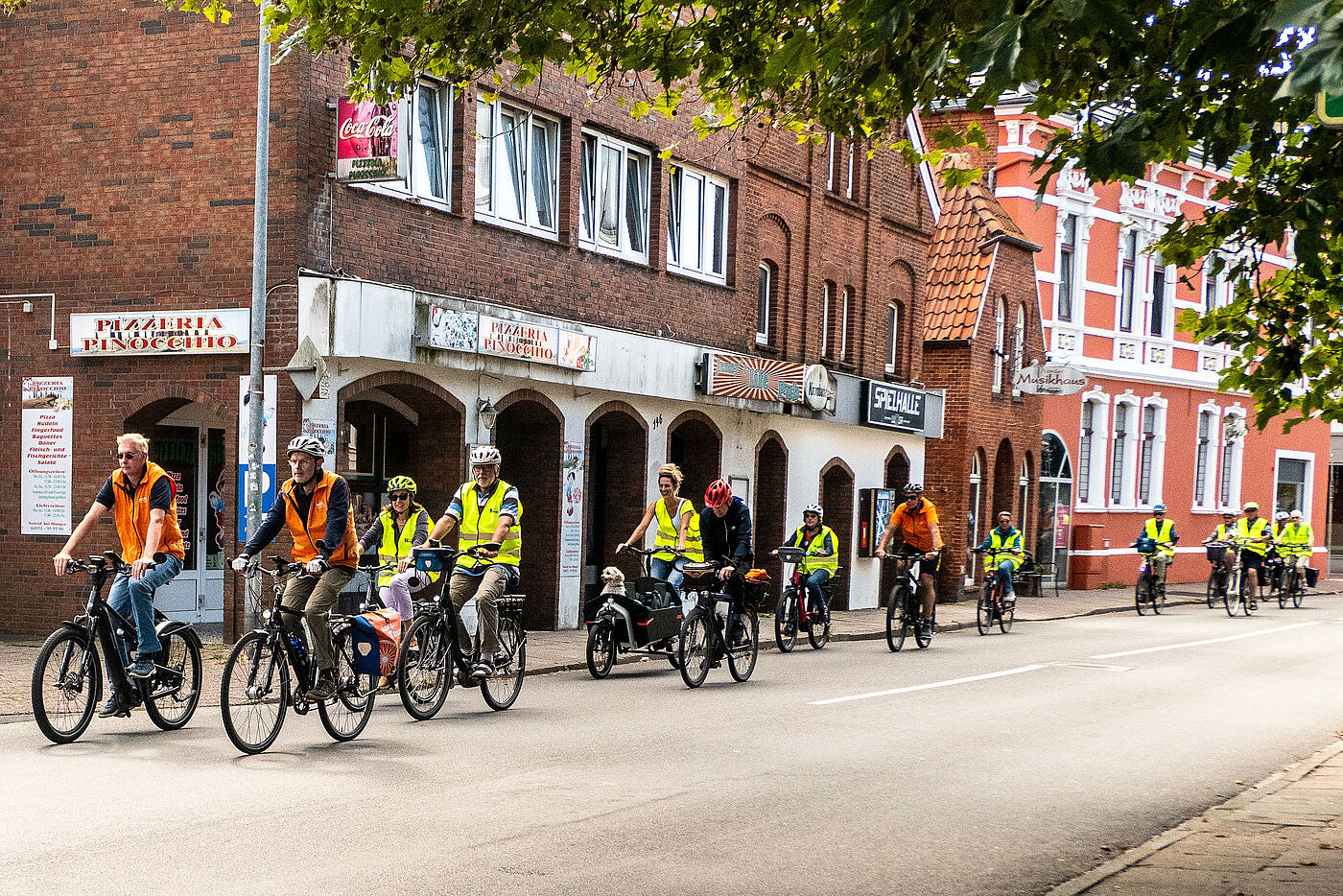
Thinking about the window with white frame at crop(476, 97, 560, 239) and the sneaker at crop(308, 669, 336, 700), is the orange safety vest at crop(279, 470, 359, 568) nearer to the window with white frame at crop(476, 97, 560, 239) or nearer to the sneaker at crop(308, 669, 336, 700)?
the sneaker at crop(308, 669, 336, 700)

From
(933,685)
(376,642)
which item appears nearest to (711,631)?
(933,685)

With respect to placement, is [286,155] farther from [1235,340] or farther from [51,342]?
[1235,340]

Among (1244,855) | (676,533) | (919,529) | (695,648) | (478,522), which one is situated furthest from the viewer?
(919,529)

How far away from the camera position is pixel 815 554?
1952 cm

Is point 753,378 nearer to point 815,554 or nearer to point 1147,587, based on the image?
point 815,554

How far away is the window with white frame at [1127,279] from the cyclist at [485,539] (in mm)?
30217

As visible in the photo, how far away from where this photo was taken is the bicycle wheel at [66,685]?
9.64 meters

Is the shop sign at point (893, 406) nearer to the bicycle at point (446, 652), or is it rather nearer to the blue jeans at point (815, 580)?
the blue jeans at point (815, 580)

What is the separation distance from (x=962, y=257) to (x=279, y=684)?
2554 centimetres

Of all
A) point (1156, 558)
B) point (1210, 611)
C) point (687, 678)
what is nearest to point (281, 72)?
point (687, 678)

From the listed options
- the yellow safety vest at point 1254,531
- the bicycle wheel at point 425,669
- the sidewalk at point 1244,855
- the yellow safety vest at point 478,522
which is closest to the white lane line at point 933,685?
the yellow safety vest at point 478,522

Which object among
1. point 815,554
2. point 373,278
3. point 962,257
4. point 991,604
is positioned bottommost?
point 991,604

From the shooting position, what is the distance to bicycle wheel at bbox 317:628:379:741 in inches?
405

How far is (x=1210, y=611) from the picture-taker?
1233 inches
